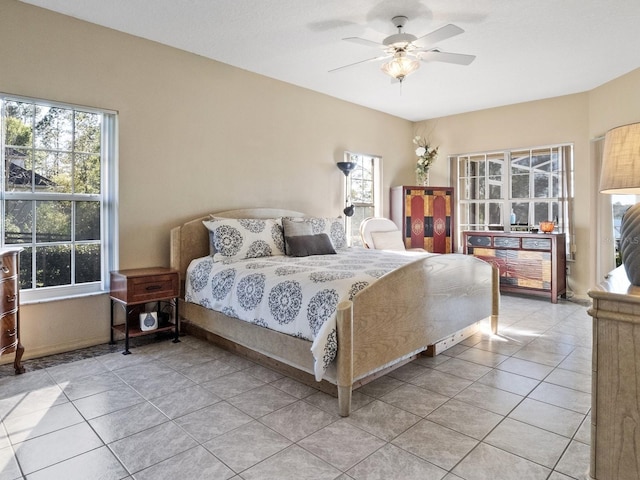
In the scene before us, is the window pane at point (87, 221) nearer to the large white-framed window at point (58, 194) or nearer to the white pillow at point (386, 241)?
the large white-framed window at point (58, 194)

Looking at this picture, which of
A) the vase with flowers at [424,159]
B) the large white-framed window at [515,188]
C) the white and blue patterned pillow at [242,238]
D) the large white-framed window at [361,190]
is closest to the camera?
the white and blue patterned pillow at [242,238]

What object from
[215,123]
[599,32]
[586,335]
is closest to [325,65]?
[215,123]

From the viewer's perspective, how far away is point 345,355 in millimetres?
2281

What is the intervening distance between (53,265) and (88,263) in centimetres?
27

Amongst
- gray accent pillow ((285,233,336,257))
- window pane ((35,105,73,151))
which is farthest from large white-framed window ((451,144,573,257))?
window pane ((35,105,73,151))

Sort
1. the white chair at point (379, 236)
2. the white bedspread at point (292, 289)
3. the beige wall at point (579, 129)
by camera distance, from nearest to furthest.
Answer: the white bedspread at point (292, 289) < the beige wall at point (579, 129) < the white chair at point (379, 236)

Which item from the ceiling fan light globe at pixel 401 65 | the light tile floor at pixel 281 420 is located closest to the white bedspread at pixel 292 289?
the light tile floor at pixel 281 420

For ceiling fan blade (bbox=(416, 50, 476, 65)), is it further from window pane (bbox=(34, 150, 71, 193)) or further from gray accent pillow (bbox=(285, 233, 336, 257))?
window pane (bbox=(34, 150, 71, 193))

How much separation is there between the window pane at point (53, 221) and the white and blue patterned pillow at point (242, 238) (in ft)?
3.75

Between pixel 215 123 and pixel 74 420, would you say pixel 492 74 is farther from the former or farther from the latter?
pixel 74 420

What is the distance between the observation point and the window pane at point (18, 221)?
10.3 ft

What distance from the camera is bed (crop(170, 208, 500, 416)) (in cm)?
Result: 235

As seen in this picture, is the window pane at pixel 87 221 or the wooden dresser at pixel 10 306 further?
the window pane at pixel 87 221

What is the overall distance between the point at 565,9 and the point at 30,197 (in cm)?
451
